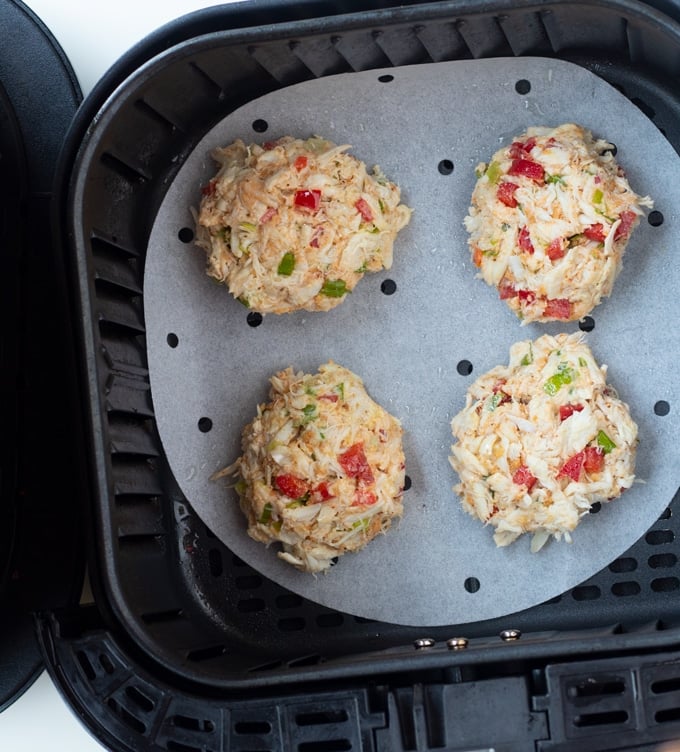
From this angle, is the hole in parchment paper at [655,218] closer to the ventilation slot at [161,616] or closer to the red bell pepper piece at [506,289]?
the red bell pepper piece at [506,289]

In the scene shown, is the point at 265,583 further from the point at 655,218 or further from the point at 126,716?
the point at 655,218

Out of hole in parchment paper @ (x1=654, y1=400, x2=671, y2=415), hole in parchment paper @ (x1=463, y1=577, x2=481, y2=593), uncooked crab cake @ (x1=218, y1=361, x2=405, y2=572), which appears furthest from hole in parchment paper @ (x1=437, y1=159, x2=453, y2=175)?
hole in parchment paper @ (x1=463, y1=577, x2=481, y2=593)

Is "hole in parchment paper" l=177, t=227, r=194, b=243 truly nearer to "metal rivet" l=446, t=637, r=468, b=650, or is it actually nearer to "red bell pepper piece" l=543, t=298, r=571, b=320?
"red bell pepper piece" l=543, t=298, r=571, b=320

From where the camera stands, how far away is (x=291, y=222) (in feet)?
4.76

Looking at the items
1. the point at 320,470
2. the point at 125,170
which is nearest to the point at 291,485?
→ the point at 320,470

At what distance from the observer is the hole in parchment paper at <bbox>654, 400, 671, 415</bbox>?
1.51 meters

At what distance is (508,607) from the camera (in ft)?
4.94

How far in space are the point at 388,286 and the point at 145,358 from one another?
1.30 ft

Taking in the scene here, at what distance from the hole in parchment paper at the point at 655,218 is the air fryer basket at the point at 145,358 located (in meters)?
0.11

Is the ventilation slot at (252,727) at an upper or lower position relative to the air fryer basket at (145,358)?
lower

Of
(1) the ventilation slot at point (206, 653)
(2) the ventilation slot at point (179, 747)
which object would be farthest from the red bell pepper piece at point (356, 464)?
(2) the ventilation slot at point (179, 747)

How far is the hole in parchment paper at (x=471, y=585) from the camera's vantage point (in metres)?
1.51

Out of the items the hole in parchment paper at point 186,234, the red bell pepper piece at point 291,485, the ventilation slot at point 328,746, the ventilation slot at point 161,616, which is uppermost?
the hole in parchment paper at point 186,234

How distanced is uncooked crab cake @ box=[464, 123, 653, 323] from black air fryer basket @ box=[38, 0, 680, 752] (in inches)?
5.6
